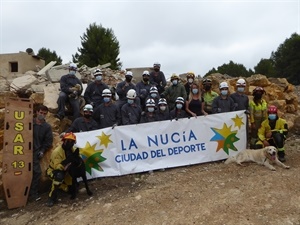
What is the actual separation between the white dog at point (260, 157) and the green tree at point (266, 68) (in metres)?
39.8

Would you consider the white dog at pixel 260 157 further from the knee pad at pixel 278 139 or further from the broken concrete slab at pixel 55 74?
the broken concrete slab at pixel 55 74

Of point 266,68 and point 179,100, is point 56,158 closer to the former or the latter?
point 179,100

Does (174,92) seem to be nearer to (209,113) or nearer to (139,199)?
(209,113)

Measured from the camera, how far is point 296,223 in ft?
17.0

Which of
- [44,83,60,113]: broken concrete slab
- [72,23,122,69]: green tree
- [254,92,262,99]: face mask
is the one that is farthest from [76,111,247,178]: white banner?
[72,23,122,69]: green tree

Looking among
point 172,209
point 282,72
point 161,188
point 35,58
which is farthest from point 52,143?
point 282,72

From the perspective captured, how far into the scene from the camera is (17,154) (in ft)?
23.2

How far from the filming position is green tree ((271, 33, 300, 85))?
40156 millimetres

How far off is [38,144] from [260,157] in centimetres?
517

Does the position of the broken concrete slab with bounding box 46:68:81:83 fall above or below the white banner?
above

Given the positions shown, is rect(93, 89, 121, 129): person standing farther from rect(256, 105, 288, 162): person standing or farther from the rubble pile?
rect(256, 105, 288, 162): person standing

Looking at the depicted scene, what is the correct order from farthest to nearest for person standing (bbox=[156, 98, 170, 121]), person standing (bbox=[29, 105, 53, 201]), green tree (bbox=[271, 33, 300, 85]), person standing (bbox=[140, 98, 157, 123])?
green tree (bbox=[271, 33, 300, 85]) → person standing (bbox=[156, 98, 170, 121]) → person standing (bbox=[140, 98, 157, 123]) → person standing (bbox=[29, 105, 53, 201])

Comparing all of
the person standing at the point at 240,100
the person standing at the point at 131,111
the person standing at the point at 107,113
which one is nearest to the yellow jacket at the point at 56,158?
the person standing at the point at 107,113

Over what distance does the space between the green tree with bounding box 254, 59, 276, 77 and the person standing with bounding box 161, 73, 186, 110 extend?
39.1 metres
